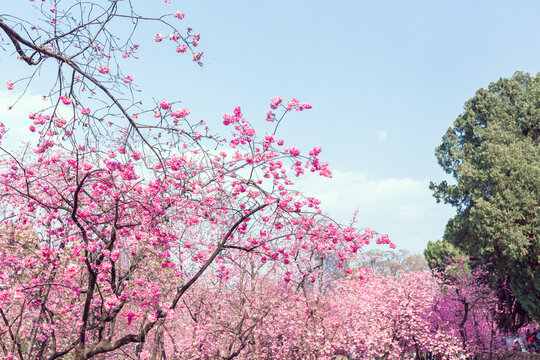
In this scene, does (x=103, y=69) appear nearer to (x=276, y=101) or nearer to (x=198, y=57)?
(x=198, y=57)

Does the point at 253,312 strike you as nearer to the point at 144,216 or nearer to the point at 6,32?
the point at 144,216

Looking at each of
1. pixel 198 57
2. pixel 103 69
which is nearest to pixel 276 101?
pixel 198 57

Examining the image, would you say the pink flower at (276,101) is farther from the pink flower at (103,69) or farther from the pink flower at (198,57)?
the pink flower at (103,69)

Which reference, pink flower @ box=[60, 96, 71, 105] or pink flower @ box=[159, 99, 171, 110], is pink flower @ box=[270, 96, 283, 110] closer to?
pink flower @ box=[159, 99, 171, 110]

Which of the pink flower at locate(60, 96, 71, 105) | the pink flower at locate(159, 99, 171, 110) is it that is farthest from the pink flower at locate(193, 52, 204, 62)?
the pink flower at locate(60, 96, 71, 105)

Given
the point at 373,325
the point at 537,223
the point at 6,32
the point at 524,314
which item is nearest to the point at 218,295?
the point at 373,325

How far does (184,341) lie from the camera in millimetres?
16875

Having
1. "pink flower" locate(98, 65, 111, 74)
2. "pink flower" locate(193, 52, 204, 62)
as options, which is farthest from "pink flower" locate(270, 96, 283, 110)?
"pink flower" locate(98, 65, 111, 74)

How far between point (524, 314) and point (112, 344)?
20116 mm

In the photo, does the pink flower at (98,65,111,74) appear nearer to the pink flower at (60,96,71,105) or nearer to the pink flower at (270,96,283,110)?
the pink flower at (60,96,71,105)

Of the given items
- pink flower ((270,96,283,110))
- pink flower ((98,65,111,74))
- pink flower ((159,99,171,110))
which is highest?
pink flower ((270,96,283,110))

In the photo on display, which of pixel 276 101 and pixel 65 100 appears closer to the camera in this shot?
pixel 65 100

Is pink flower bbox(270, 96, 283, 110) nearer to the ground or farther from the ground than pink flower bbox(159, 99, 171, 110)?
farther from the ground

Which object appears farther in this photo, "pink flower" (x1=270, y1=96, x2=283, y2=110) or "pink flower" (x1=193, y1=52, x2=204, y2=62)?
"pink flower" (x1=270, y1=96, x2=283, y2=110)
